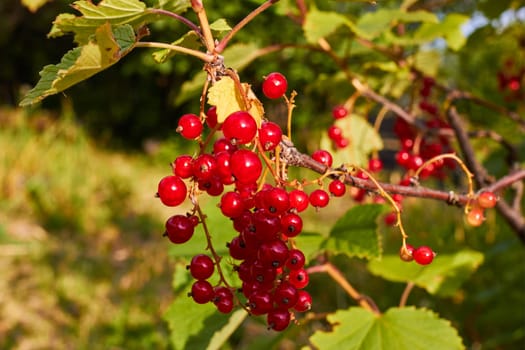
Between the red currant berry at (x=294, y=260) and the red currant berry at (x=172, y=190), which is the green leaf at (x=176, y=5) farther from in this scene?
the red currant berry at (x=294, y=260)

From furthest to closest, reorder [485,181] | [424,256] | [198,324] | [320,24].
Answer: [320,24], [485,181], [198,324], [424,256]

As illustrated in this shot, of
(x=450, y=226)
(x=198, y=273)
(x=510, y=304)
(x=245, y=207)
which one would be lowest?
(x=510, y=304)

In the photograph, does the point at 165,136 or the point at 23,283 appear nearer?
the point at 23,283

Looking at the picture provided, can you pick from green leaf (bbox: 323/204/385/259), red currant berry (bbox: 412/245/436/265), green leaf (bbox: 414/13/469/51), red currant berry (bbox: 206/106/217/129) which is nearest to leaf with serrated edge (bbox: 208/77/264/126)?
red currant berry (bbox: 206/106/217/129)

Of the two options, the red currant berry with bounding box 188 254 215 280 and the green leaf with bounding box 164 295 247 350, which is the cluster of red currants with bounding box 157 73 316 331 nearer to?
the red currant berry with bounding box 188 254 215 280

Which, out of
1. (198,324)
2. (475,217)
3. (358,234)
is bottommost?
(198,324)

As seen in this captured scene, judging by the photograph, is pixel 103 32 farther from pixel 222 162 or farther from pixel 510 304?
pixel 510 304

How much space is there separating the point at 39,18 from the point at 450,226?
7.84m

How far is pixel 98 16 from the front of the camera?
0.95 meters

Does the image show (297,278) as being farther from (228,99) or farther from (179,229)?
(228,99)

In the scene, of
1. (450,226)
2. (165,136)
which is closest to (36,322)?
(450,226)

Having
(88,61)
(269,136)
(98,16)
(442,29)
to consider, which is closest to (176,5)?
(98,16)

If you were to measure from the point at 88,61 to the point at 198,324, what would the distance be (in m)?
0.90

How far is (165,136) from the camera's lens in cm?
816
